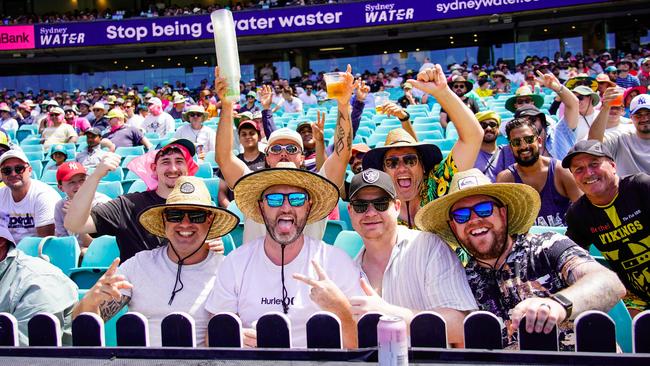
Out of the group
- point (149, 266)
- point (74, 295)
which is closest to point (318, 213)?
point (149, 266)

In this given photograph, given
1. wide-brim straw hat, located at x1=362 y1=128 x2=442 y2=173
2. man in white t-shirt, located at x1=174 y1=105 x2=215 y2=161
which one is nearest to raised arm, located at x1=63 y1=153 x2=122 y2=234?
wide-brim straw hat, located at x1=362 y1=128 x2=442 y2=173

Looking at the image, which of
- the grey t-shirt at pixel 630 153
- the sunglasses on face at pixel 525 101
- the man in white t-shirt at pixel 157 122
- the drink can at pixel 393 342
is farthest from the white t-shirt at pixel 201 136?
the drink can at pixel 393 342

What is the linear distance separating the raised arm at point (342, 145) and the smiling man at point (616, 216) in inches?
44.2

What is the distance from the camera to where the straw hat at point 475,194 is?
2.21 meters

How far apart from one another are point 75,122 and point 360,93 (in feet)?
31.7

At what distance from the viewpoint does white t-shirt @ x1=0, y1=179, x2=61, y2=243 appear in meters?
4.70

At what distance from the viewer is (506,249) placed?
223cm

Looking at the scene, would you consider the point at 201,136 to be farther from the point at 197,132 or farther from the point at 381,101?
the point at 381,101

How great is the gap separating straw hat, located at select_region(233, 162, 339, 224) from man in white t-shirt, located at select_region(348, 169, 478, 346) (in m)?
0.21

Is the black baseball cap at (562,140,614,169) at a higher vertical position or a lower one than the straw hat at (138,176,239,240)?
higher

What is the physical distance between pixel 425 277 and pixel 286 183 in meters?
0.68

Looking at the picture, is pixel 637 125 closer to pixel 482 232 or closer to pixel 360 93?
pixel 360 93

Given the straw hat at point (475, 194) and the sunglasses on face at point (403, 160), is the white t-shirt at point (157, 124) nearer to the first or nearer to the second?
the sunglasses on face at point (403, 160)

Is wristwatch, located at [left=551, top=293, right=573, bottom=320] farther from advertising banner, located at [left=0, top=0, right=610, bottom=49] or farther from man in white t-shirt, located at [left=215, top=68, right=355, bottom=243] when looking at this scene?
advertising banner, located at [left=0, top=0, right=610, bottom=49]
